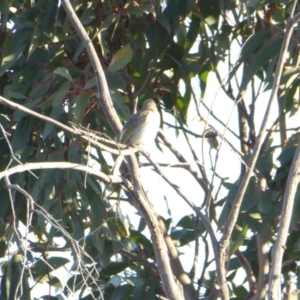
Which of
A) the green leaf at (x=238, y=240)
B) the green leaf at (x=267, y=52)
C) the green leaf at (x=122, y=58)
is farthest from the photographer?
the green leaf at (x=238, y=240)

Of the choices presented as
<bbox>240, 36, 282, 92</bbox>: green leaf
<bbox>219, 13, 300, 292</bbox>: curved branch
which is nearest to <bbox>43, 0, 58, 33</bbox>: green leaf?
<bbox>240, 36, 282, 92</bbox>: green leaf

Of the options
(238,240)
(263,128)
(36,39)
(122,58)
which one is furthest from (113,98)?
(263,128)

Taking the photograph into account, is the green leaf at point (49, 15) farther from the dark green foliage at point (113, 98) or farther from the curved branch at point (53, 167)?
the curved branch at point (53, 167)

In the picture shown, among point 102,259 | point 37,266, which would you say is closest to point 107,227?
point 102,259

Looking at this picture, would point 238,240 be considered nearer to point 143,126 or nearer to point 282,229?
point 143,126

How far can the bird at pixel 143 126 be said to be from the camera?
4242 mm

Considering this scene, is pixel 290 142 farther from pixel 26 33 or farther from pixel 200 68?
pixel 26 33

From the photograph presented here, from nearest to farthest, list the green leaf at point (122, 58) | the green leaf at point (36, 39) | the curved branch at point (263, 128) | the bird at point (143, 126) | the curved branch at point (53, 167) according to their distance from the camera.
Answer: the curved branch at point (53, 167)
the curved branch at point (263, 128)
the green leaf at point (122, 58)
the green leaf at point (36, 39)
the bird at point (143, 126)

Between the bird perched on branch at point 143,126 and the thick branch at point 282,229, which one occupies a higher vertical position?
the bird perched on branch at point 143,126

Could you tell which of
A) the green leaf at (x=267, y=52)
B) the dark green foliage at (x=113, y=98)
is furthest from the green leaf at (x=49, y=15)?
the green leaf at (x=267, y=52)

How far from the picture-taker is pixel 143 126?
4258 mm

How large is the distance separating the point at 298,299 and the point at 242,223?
50 centimetres

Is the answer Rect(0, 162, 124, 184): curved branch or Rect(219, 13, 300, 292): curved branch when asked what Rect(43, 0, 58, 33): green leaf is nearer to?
Rect(0, 162, 124, 184): curved branch

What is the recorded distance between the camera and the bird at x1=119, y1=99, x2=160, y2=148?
4.24 meters
